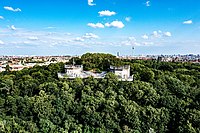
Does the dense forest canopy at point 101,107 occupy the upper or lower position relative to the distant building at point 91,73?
lower

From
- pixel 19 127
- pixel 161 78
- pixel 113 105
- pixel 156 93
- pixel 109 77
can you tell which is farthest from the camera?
pixel 161 78

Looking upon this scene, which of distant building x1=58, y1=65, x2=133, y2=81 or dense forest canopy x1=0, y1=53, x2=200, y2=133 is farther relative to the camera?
distant building x1=58, y1=65, x2=133, y2=81

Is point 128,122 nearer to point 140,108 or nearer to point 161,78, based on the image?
point 140,108

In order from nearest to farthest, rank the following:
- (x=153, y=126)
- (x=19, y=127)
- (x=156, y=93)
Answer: (x=19, y=127)
(x=153, y=126)
(x=156, y=93)

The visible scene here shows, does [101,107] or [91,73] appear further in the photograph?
[91,73]

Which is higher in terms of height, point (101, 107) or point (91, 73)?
point (91, 73)

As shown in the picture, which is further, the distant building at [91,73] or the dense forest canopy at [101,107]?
the distant building at [91,73]

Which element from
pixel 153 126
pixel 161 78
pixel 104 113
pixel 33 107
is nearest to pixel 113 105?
pixel 104 113

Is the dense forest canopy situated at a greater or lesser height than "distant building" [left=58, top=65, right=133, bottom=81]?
lesser
